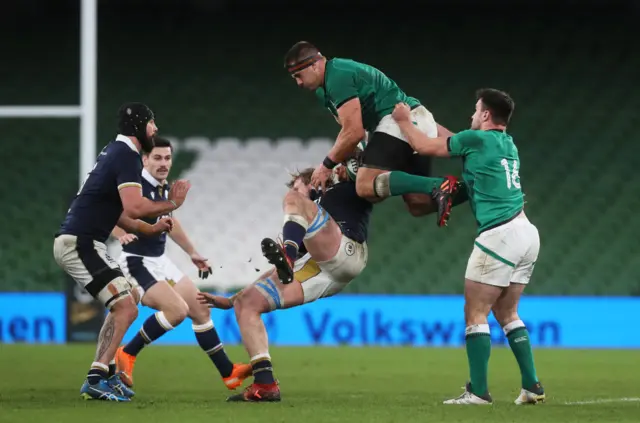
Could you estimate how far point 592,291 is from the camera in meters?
14.5

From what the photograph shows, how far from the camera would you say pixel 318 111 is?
15.5 metres

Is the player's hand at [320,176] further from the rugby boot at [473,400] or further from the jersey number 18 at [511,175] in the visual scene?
the rugby boot at [473,400]

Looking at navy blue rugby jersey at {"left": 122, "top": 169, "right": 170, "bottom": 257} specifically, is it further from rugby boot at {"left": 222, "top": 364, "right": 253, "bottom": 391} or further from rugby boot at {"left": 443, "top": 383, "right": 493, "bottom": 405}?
rugby boot at {"left": 443, "top": 383, "right": 493, "bottom": 405}

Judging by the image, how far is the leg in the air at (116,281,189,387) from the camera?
7992 mm

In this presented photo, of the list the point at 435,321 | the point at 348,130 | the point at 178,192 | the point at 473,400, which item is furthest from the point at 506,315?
the point at 435,321

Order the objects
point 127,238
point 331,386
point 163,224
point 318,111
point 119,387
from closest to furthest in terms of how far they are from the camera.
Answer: point 119,387
point 163,224
point 127,238
point 331,386
point 318,111

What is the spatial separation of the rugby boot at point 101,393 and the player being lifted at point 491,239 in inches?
73.1

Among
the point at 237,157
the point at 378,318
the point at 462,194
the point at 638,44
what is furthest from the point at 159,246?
the point at 638,44

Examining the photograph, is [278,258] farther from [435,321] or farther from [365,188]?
[435,321]

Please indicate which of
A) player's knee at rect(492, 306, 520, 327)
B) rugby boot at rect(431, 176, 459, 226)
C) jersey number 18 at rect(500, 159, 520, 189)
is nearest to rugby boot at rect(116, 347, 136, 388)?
rugby boot at rect(431, 176, 459, 226)

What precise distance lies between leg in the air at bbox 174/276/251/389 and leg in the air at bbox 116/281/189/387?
130 millimetres

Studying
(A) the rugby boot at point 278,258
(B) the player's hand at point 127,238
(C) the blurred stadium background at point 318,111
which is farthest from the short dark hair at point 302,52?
(C) the blurred stadium background at point 318,111

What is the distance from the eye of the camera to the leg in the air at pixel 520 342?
673 cm

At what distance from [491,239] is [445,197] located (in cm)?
42
